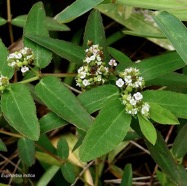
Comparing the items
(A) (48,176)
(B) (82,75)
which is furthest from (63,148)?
(B) (82,75)

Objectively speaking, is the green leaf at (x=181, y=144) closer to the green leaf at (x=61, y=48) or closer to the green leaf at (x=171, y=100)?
the green leaf at (x=171, y=100)

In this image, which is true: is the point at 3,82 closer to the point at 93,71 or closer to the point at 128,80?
the point at 93,71

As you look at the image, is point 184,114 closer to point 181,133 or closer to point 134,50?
point 181,133

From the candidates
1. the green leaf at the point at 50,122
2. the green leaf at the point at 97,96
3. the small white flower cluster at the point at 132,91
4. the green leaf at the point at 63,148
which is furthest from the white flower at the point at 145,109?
the green leaf at the point at 63,148

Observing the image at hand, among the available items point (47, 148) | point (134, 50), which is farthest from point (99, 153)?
point (134, 50)

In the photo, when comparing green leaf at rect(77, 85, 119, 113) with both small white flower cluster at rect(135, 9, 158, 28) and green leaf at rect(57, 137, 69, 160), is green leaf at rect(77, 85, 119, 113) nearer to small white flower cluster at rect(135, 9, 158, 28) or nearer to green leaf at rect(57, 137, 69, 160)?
green leaf at rect(57, 137, 69, 160)
